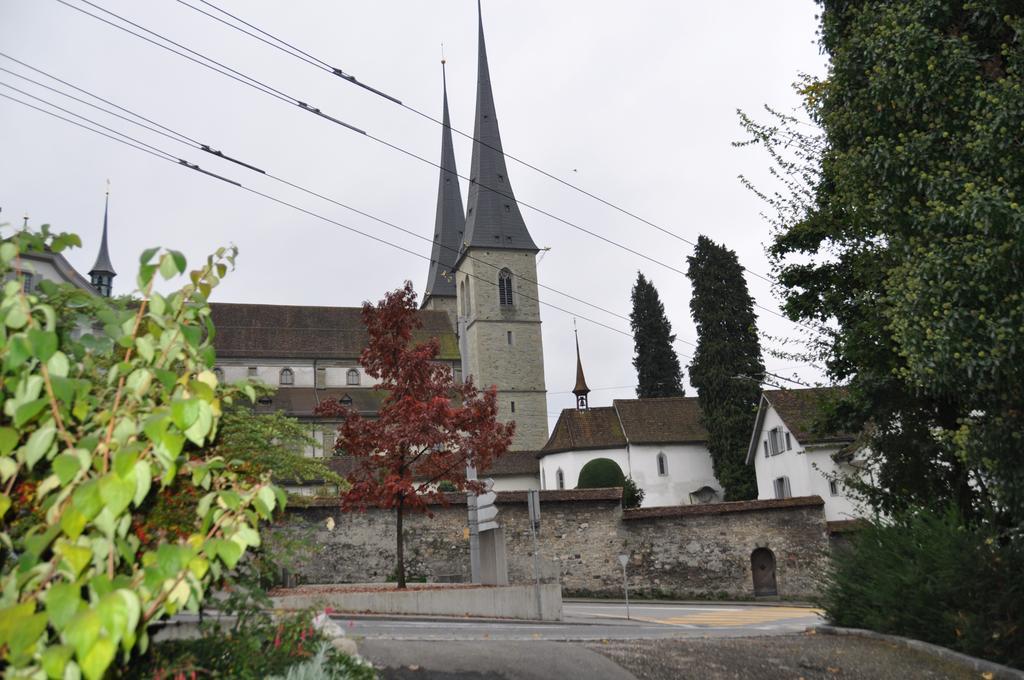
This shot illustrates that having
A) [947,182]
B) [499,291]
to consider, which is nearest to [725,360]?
[499,291]

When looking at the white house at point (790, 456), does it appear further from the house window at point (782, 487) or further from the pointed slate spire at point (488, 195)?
the pointed slate spire at point (488, 195)

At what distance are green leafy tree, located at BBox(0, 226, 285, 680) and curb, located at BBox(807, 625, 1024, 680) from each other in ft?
28.7

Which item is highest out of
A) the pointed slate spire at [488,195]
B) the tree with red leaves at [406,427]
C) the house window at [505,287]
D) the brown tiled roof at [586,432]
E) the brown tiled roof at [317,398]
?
the pointed slate spire at [488,195]

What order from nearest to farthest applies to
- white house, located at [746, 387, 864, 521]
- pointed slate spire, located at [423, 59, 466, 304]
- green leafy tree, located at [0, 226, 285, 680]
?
1. green leafy tree, located at [0, 226, 285, 680]
2. white house, located at [746, 387, 864, 521]
3. pointed slate spire, located at [423, 59, 466, 304]

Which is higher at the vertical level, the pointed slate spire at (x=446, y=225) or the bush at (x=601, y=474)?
the pointed slate spire at (x=446, y=225)

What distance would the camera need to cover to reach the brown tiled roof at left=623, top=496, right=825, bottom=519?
28.1 metres

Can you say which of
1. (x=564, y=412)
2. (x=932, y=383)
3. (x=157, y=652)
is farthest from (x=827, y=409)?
(x=564, y=412)

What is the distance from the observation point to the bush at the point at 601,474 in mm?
49094

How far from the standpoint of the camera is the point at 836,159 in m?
11.8

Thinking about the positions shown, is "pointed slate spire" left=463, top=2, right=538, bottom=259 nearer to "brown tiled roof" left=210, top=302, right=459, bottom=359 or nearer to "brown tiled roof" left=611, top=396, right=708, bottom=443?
"brown tiled roof" left=210, top=302, right=459, bottom=359

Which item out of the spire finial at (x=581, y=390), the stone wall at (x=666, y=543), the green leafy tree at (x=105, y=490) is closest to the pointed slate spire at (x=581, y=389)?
the spire finial at (x=581, y=390)

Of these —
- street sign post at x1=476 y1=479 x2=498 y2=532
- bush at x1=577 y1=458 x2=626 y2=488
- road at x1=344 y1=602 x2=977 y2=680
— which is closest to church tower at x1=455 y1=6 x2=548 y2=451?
bush at x1=577 y1=458 x2=626 y2=488

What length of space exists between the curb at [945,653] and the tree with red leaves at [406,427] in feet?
29.1

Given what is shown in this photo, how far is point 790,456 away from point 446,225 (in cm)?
5351
